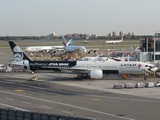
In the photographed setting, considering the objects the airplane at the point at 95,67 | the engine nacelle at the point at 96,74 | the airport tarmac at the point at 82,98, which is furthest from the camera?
the airplane at the point at 95,67

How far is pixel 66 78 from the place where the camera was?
2298 inches

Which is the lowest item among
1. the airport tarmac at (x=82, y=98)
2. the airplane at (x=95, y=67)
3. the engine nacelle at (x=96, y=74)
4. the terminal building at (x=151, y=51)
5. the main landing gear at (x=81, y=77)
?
the airport tarmac at (x=82, y=98)

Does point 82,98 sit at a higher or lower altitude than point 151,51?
lower

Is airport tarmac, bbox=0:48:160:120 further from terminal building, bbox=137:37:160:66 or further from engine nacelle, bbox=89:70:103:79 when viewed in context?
terminal building, bbox=137:37:160:66

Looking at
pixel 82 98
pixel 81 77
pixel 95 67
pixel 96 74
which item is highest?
pixel 95 67

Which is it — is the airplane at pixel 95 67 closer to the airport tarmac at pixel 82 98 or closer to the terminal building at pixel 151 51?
the airport tarmac at pixel 82 98

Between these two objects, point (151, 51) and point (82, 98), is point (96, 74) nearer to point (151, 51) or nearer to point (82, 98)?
point (82, 98)

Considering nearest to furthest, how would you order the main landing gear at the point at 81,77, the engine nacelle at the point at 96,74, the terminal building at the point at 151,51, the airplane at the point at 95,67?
the engine nacelle at the point at 96,74
the airplane at the point at 95,67
the main landing gear at the point at 81,77
the terminal building at the point at 151,51

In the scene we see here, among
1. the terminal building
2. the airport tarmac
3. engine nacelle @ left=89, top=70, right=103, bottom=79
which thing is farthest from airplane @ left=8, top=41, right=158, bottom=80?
the terminal building

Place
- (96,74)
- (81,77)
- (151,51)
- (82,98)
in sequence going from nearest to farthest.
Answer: (82,98)
(96,74)
(81,77)
(151,51)

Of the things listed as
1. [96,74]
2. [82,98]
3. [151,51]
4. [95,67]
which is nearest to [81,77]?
[95,67]

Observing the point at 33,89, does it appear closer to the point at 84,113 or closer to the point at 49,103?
the point at 49,103

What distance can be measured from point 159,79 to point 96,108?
983 inches

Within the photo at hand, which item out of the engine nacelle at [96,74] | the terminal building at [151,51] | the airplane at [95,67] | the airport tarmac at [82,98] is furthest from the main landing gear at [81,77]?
the terminal building at [151,51]
